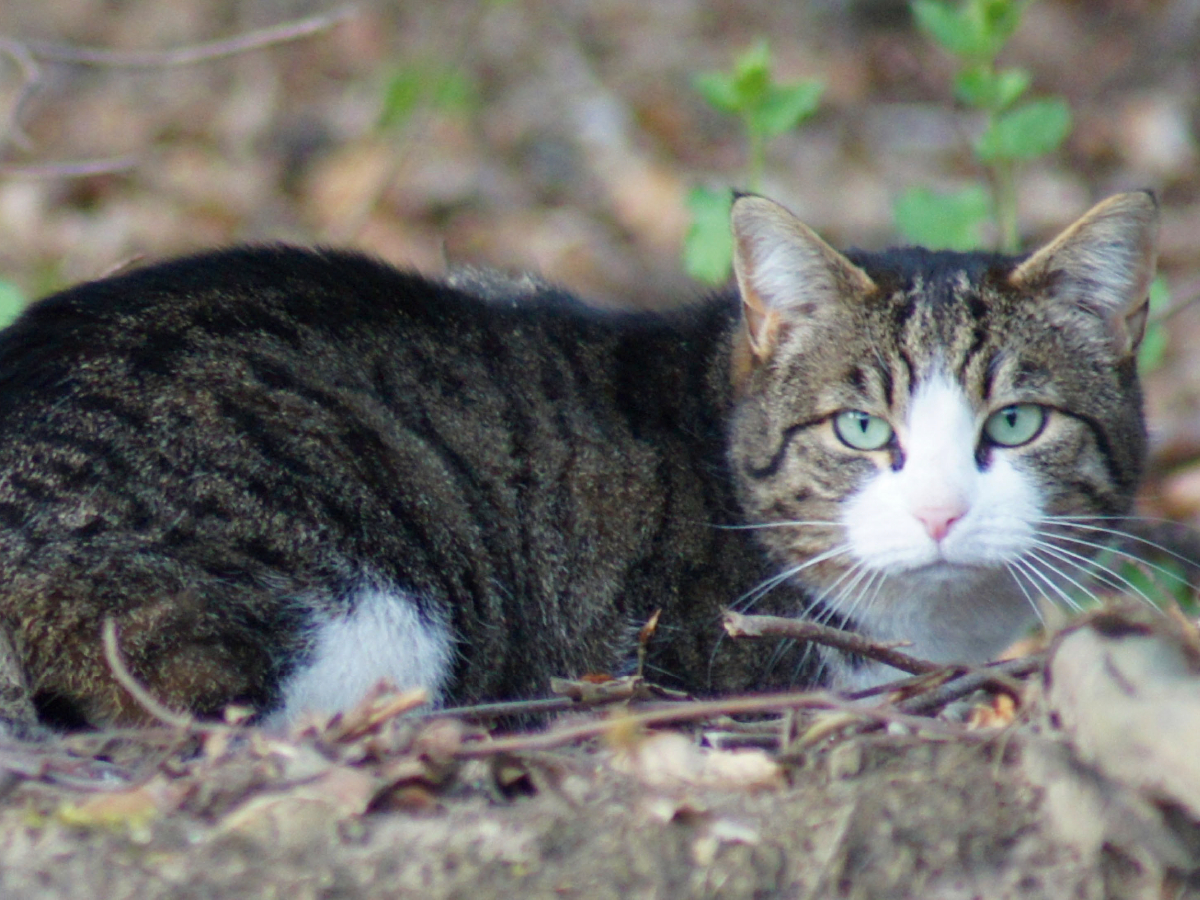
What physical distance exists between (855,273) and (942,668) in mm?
1062

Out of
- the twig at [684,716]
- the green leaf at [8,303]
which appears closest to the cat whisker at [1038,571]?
the twig at [684,716]

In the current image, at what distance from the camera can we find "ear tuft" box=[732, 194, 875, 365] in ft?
10.5

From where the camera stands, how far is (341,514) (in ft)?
9.47

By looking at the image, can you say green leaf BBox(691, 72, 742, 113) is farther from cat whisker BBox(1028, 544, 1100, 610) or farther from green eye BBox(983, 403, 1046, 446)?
cat whisker BBox(1028, 544, 1100, 610)

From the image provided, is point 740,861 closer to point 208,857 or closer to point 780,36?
point 208,857

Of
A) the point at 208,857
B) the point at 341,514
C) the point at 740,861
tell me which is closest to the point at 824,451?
the point at 341,514

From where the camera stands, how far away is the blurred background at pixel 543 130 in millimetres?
6961

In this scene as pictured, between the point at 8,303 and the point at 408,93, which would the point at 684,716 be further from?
the point at 408,93

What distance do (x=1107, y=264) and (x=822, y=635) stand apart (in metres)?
1.30

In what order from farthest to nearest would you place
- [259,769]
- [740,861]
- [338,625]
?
[338,625] < [259,769] < [740,861]

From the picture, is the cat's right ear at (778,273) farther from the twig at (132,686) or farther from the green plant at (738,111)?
the twig at (132,686)

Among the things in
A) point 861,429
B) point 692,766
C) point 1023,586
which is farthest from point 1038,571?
point 692,766

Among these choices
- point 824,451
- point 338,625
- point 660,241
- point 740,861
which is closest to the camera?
point 740,861

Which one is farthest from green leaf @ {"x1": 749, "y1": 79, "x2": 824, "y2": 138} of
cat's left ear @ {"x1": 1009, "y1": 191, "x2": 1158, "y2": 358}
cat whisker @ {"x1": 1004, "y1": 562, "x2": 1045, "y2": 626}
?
cat whisker @ {"x1": 1004, "y1": 562, "x2": 1045, "y2": 626}
